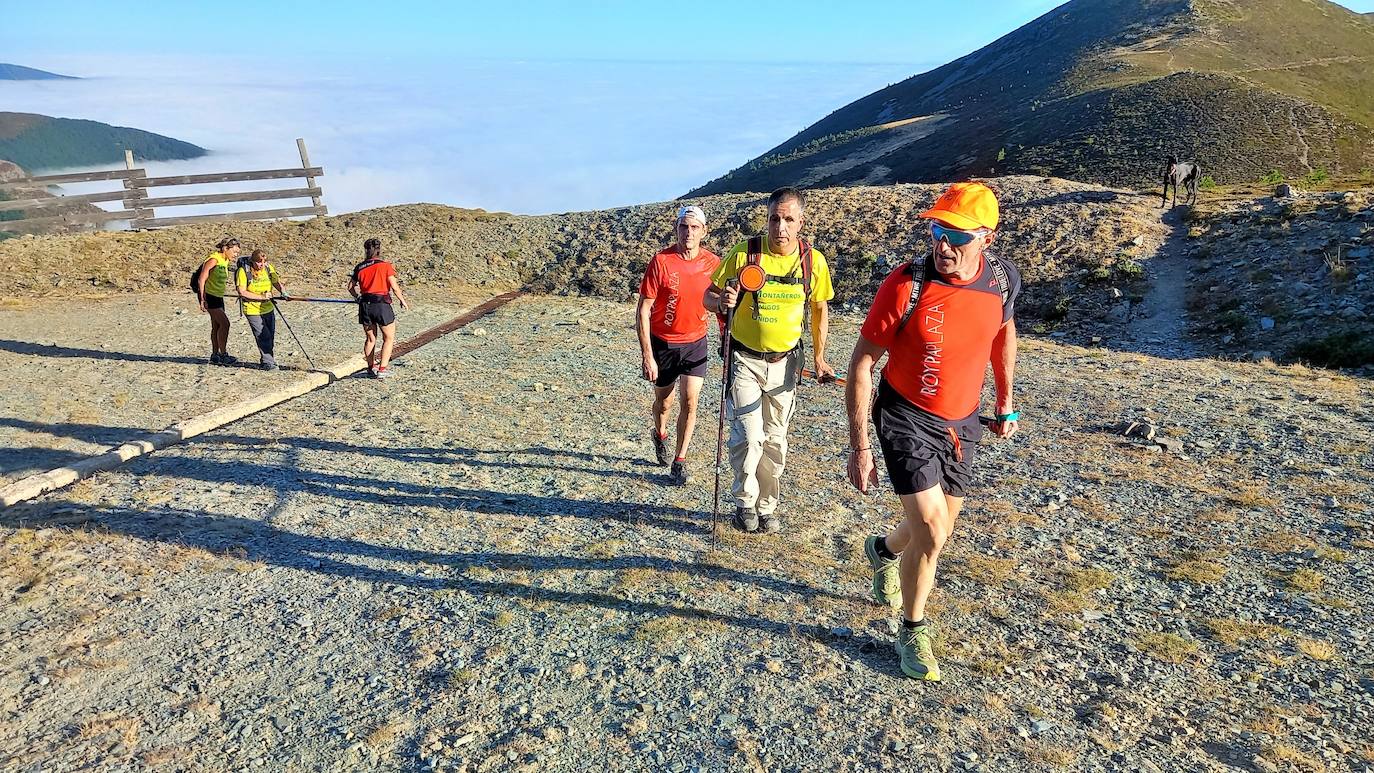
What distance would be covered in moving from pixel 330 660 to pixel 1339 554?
6.82m

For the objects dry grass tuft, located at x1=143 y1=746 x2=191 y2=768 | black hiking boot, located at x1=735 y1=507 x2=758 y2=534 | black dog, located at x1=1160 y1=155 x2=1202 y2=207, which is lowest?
dry grass tuft, located at x1=143 y1=746 x2=191 y2=768

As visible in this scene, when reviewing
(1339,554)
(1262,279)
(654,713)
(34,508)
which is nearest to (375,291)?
(34,508)

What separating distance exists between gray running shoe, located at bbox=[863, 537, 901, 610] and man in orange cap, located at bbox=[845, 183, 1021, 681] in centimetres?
62

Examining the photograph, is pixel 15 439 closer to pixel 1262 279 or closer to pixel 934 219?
pixel 934 219

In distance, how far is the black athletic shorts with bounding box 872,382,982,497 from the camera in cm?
397

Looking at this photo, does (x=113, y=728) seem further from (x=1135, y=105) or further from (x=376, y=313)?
(x=1135, y=105)

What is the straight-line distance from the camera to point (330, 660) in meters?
4.67

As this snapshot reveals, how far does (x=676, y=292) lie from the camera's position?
21.8 feet

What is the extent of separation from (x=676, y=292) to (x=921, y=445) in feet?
10.2

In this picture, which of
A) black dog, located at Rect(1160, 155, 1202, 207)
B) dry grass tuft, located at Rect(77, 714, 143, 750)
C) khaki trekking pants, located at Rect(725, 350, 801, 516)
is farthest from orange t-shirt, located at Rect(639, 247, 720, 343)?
black dog, located at Rect(1160, 155, 1202, 207)

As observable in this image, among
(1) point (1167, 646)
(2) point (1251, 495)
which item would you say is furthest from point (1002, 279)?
(2) point (1251, 495)

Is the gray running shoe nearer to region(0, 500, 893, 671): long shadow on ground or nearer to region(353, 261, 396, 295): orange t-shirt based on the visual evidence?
region(0, 500, 893, 671): long shadow on ground

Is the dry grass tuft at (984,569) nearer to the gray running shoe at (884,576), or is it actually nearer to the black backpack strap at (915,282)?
the gray running shoe at (884,576)

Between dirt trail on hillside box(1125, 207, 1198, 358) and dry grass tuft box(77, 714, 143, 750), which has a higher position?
dirt trail on hillside box(1125, 207, 1198, 358)
